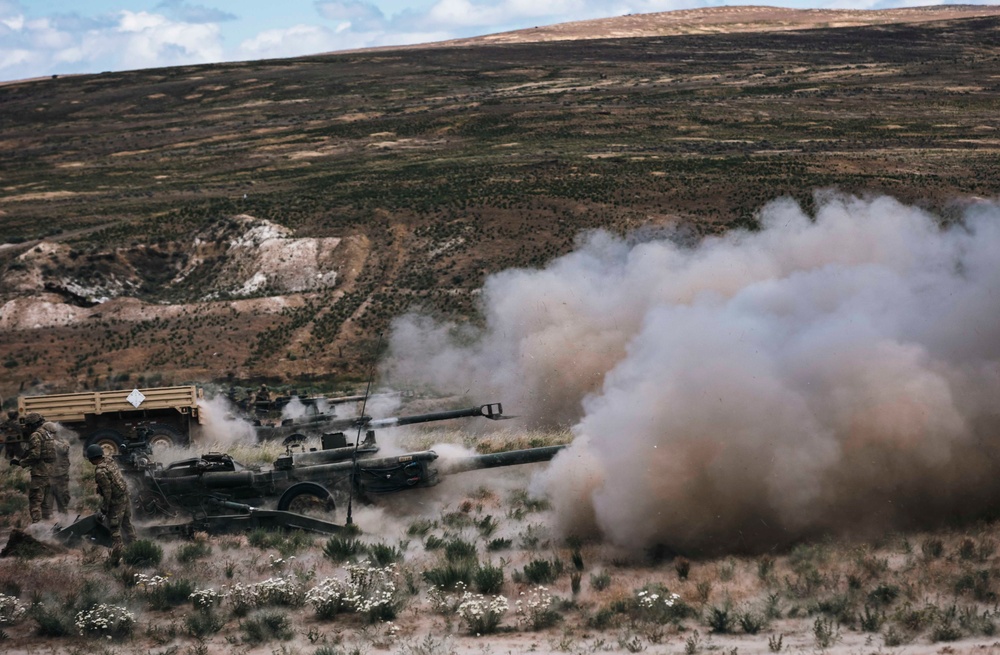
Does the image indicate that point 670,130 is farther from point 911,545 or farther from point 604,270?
point 911,545

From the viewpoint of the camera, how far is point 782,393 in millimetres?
15305

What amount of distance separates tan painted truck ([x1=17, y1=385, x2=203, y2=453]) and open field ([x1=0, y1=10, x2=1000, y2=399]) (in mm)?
13152

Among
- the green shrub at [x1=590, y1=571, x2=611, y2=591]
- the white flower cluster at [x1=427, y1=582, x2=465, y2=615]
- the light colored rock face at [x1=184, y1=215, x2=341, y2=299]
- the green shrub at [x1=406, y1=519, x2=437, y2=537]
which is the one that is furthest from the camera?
the light colored rock face at [x1=184, y1=215, x2=341, y2=299]

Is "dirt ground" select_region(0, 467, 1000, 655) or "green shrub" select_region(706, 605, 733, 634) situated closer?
"dirt ground" select_region(0, 467, 1000, 655)

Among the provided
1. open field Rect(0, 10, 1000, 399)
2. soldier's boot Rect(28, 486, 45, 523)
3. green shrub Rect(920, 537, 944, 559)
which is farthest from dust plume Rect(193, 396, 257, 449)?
green shrub Rect(920, 537, 944, 559)

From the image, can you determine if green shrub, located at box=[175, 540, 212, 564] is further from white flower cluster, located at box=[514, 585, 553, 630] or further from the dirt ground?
white flower cluster, located at box=[514, 585, 553, 630]

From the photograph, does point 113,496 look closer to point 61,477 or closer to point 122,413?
point 61,477

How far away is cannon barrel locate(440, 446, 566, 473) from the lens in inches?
664

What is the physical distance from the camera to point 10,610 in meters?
13.5

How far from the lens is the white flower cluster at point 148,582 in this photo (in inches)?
558

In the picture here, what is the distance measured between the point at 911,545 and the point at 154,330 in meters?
37.4

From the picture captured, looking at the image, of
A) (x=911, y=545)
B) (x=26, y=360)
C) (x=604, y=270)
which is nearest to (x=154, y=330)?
A: (x=26, y=360)

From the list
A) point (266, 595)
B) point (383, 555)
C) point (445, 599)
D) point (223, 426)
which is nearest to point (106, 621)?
point (266, 595)

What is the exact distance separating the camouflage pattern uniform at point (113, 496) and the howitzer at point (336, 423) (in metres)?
5.00
